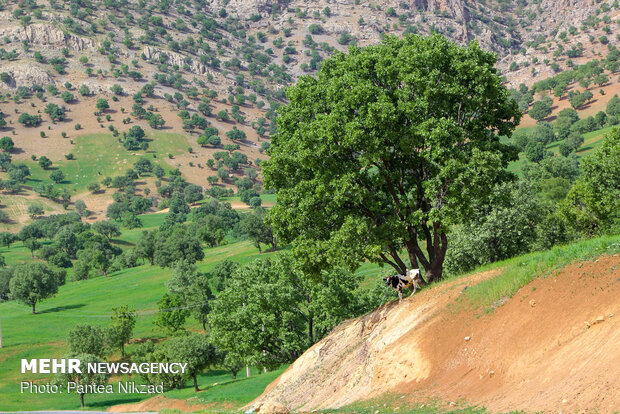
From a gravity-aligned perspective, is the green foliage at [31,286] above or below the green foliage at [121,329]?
above

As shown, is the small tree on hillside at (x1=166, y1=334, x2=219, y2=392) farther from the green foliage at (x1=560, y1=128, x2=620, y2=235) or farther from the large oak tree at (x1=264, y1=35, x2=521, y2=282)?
the green foliage at (x1=560, y1=128, x2=620, y2=235)

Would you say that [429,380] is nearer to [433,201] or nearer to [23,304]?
[433,201]

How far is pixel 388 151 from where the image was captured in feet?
102

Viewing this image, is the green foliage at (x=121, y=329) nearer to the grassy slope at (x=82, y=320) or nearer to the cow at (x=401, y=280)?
the grassy slope at (x=82, y=320)

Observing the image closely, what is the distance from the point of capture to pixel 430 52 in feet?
102

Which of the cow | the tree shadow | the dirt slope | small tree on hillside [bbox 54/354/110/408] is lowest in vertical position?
the tree shadow

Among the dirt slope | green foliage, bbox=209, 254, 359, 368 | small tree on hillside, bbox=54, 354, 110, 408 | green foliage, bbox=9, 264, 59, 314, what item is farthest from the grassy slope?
the dirt slope

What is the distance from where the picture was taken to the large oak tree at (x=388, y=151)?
2997 cm

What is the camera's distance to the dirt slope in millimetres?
16812

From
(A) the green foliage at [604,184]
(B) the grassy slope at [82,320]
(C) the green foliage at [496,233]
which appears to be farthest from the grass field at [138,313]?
(A) the green foliage at [604,184]

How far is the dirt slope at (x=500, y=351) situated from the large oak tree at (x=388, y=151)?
15.6 ft

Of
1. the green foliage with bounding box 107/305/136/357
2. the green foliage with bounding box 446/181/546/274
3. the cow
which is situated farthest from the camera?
the green foliage with bounding box 107/305/136/357

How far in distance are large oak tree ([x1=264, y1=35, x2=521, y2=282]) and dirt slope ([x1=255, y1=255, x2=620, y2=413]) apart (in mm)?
4748

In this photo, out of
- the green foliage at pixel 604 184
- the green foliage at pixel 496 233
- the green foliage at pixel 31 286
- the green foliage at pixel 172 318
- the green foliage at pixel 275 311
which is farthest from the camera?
the green foliage at pixel 31 286
